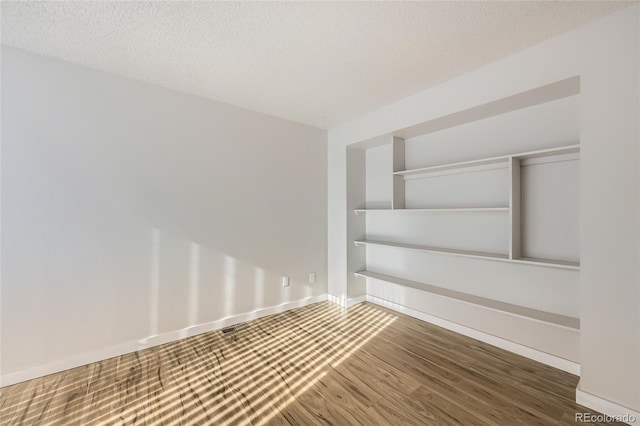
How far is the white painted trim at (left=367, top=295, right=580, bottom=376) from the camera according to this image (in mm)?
2176

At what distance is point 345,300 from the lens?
364cm

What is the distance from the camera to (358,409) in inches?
70.1

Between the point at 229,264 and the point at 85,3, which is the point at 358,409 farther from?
the point at 85,3

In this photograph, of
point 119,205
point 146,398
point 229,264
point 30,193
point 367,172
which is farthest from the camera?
point 367,172

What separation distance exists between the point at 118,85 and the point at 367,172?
2899 millimetres

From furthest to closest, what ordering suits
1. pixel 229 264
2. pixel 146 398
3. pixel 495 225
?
pixel 229 264 → pixel 495 225 → pixel 146 398

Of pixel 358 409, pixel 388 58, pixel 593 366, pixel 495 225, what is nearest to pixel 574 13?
pixel 388 58

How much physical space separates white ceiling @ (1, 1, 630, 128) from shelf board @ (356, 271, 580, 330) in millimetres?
2065

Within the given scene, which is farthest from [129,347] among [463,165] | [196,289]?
[463,165]

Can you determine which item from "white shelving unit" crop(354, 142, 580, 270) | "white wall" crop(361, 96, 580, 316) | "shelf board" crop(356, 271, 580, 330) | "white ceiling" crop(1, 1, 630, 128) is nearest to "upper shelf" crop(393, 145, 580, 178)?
"white shelving unit" crop(354, 142, 580, 270)

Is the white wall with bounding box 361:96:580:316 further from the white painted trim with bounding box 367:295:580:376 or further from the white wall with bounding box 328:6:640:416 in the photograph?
the white wall with bounding box 328:6:640:416

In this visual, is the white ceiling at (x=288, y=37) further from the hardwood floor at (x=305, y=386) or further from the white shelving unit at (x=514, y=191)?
the hardwood floor at (x=305, y=386)

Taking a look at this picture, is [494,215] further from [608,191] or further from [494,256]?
[608,191]
